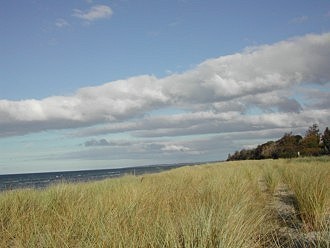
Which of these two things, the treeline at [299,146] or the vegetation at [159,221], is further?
the treeline at [299,146]

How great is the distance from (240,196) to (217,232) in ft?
10.5

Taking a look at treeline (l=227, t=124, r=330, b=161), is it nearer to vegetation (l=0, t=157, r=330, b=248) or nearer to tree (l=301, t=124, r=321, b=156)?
tree (l=301, t=124, r=321, b=156)

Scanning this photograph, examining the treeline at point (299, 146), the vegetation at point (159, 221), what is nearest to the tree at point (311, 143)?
the treeline at point (299, 146)

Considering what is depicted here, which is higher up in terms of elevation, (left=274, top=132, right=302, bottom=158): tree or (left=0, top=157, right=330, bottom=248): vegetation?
(left=274, top=132, right=302, bottom=158): tree

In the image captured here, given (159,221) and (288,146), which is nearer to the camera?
(159,221)

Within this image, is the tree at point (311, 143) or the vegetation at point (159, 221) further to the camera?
the tree at point (311, 143)

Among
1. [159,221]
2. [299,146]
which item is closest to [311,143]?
[299,146]

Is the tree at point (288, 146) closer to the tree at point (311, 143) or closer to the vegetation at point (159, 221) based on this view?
the tree at point (311, 143)

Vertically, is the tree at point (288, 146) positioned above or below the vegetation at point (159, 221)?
above

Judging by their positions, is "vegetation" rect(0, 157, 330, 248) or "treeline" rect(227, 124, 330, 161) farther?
"treeline" rect(227, 124, 330, 161)

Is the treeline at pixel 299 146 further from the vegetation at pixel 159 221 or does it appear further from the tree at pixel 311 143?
the vegetation at pixel 159 221

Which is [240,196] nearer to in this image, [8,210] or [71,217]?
[71,217]

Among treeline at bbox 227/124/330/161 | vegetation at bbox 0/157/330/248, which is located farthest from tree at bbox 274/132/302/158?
vegetation at bbox 0/157/330/248

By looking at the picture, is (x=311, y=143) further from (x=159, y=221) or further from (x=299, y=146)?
(x=159, y=221)
